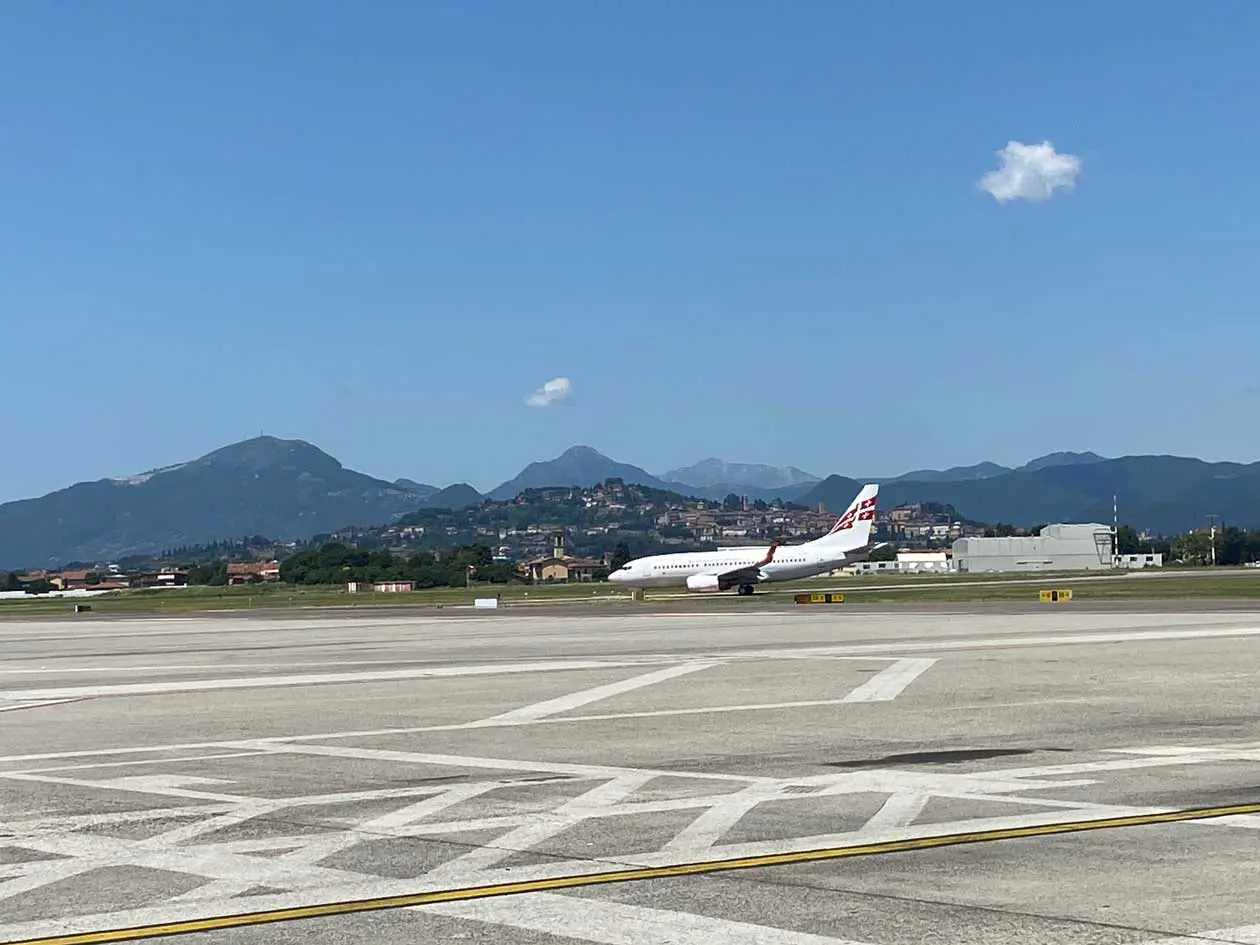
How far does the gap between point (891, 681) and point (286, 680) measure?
433 inches

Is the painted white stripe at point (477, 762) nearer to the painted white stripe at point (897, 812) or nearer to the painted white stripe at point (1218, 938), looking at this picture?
the painted white stripe at point (897, 812)

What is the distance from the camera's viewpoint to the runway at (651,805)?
9.26m

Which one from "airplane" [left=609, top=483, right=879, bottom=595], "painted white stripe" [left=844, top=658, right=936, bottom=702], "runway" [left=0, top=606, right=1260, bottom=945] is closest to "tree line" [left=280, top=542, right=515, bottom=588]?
"airplane" [left=609, top=483, right=879, bottom=595]

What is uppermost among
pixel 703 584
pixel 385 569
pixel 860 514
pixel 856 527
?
pixel 860 514

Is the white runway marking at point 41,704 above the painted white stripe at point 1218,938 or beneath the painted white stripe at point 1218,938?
beneath

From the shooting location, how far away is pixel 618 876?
1027 cm

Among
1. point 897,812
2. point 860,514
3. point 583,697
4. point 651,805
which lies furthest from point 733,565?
point 897,812

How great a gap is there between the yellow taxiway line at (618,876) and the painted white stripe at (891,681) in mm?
10245

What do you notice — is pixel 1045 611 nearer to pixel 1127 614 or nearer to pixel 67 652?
pixel 1127 614

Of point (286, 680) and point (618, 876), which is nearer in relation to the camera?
point (618, 876)

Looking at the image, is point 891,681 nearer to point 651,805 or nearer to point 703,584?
point 651,805

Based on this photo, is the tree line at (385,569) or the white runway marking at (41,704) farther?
the tree line at (385,569)

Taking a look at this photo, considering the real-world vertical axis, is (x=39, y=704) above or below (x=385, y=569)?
below

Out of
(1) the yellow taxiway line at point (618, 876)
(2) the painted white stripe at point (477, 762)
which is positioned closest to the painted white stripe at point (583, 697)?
(2) the painted white stripe at point (477, 762)
